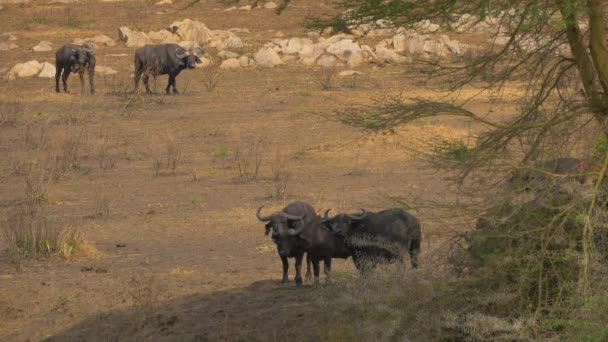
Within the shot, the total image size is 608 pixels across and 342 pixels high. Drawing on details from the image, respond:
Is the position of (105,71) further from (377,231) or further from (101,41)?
(377,231)

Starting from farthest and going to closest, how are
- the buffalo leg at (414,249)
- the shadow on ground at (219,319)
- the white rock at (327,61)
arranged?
the white rock at (327,61), the buffalo leg at (414,249), the shadow on ground at (219,319)

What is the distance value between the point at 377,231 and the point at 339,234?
0.35 m

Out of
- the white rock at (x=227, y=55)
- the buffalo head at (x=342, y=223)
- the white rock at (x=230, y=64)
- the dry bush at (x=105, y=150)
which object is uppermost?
the buffalo head at (x=342, y=223)

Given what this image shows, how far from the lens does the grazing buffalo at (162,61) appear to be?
2653 centimetres

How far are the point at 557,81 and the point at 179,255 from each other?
5.59 m

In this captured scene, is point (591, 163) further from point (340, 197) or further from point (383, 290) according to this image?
point (340, 197)

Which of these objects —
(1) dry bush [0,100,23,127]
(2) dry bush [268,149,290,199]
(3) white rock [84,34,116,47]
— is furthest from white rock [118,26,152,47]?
(2) dry bush [268,149,290,199]

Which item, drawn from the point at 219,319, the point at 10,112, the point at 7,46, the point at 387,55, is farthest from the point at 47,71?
the point at 219,319

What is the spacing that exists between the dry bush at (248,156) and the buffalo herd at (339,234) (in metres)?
5.86

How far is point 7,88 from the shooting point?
26.1 metres

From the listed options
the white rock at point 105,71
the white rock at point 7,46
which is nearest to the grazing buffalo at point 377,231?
the white rock at point 105,71

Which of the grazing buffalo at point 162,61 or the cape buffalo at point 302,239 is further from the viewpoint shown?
the grazing buffalo at point 162,61

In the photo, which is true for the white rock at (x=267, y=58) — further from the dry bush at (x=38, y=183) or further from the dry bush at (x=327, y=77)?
the dry bush at (x=38, y=183)

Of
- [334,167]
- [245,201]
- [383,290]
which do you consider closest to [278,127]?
[334,167]
